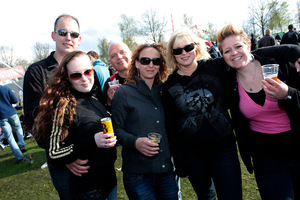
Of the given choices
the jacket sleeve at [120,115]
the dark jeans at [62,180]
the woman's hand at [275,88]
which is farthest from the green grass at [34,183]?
the woman's hand at [275,88]

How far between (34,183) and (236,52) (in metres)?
5.54

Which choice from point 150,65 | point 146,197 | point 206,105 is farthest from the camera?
point 150,65

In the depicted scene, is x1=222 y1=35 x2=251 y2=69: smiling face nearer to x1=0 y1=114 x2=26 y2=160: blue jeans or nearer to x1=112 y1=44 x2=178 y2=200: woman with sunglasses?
x1=112 y1=44 x2=178 y2=200: woman with sunglasses

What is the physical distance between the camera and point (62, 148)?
5.65 ft

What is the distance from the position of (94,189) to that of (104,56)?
143 feet

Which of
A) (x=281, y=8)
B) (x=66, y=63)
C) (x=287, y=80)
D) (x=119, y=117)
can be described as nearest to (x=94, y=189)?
(x=119, y=117)

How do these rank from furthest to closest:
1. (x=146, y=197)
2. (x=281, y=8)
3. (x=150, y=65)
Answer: (x=281, y=8) < (x=150, y=65) < (x=146, y=197)

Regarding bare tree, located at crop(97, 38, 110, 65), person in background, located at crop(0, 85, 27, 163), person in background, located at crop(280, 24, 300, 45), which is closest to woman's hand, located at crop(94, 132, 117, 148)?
person in background, located at crop(0, 85, 27, 163)

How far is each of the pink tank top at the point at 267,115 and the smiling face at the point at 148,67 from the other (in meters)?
1.09

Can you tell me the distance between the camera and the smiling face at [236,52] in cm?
209

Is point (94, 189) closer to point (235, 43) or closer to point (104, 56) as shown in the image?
point (235, 43)

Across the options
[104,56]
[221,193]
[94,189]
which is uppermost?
[104,56]

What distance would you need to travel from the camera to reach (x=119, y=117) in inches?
80.0

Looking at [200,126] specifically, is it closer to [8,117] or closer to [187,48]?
[187,48]
